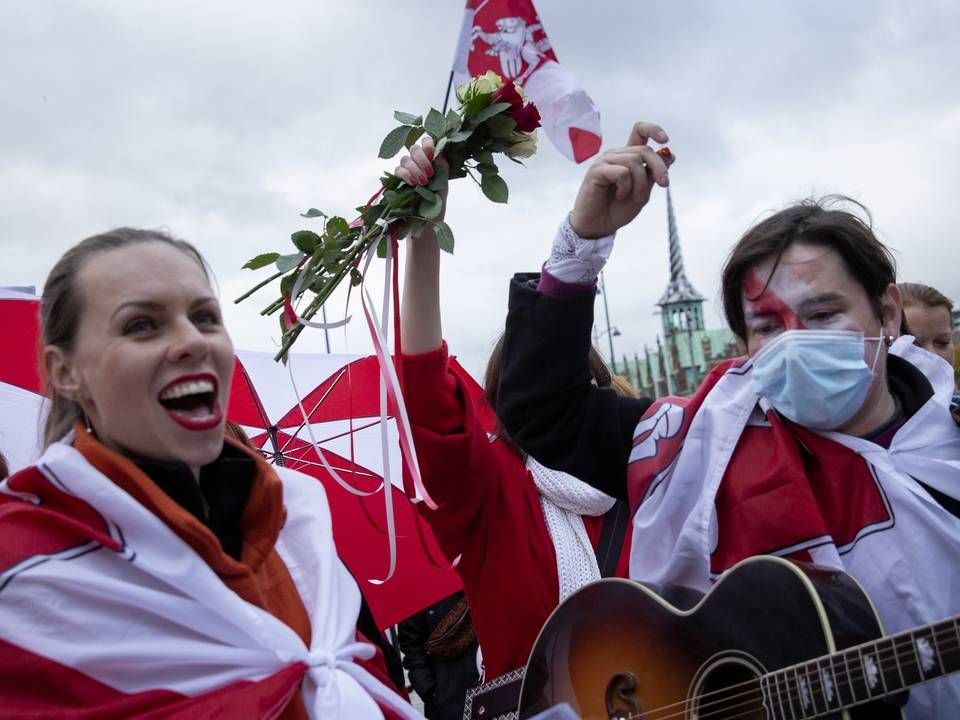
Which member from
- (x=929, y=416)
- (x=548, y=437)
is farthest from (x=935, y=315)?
(x=548, y=437)

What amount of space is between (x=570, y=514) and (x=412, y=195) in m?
1.22

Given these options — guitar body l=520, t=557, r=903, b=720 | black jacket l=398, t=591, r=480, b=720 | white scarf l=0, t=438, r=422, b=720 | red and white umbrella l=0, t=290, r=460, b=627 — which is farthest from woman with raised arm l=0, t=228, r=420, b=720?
black jacket l=398, t=591, r=480, b=720

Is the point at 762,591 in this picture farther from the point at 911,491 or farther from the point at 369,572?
the point at 369,572

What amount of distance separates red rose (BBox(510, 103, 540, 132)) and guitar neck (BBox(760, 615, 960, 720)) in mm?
1318

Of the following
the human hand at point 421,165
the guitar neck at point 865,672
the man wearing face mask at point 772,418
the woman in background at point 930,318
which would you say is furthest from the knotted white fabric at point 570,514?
the woman in background at point 930,318

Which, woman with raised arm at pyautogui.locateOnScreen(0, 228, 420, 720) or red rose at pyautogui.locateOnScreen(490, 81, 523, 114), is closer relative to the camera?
woman with raised arm at pyautogui.locateOnScreen(0, 228, 420, 720)

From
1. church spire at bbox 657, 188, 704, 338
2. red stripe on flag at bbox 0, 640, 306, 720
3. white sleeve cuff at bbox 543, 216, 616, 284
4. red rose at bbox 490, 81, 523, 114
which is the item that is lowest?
red stripe on flag at bbox 0, 640, 306, 720

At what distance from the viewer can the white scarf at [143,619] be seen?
1572mm

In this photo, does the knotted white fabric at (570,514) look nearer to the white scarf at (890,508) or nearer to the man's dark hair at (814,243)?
the white scarf at (890,508)

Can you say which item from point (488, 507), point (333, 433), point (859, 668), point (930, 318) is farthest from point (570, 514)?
point (930, 318)

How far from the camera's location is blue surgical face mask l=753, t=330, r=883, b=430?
201 cm

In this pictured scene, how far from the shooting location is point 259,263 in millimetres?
2166

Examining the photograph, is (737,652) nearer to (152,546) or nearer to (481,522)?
(481,522)

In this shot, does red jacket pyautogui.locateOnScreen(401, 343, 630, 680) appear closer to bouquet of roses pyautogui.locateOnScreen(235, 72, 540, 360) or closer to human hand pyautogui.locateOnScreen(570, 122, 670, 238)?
bouquet of roses pyautogui.locateOnScreen(235, 72, 540, 360)
